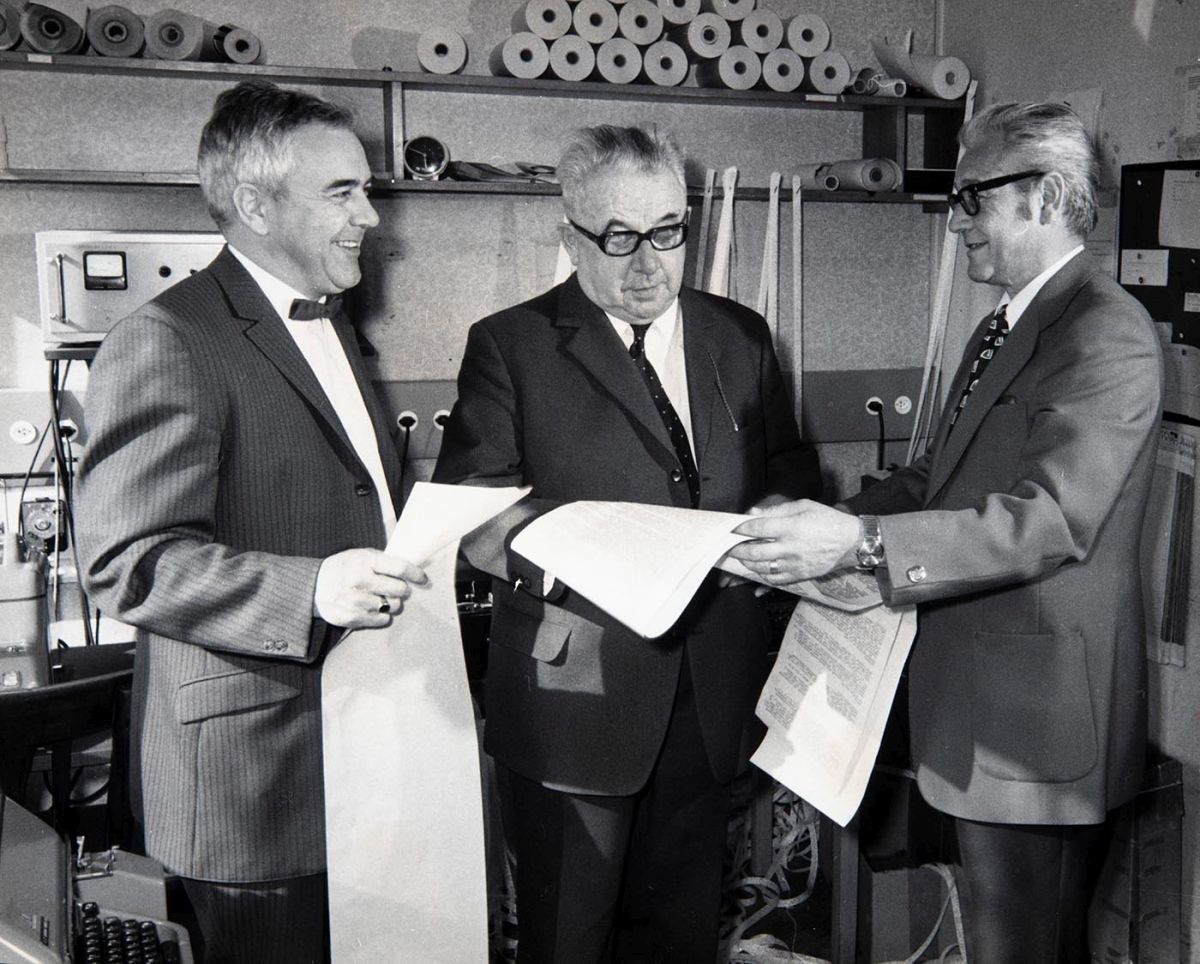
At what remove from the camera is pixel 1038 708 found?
1.72 metres

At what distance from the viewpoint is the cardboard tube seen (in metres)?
3.01

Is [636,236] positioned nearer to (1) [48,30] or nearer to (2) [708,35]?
(2) [708,35]

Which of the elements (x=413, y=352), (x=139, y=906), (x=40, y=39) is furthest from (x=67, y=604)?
(x=139, y=906)

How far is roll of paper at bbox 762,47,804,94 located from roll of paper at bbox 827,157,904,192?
26 cm

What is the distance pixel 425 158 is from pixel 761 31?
0.98 meters

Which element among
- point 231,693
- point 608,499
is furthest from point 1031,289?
point 231,693

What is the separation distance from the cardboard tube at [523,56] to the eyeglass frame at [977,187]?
56.5 inches

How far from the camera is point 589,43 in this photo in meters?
3.07

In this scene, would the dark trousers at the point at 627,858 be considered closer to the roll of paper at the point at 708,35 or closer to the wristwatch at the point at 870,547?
the wristwatch at the point at 870,547

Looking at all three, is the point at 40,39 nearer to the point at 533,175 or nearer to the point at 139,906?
the point at 533,175

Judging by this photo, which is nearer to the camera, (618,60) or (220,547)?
(220,547)

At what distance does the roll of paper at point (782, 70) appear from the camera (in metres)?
3.17

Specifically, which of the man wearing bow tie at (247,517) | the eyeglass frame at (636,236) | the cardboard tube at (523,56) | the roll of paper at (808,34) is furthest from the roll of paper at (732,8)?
the man wearing bow tie at (247,517)

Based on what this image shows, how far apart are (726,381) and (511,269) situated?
1.48m
